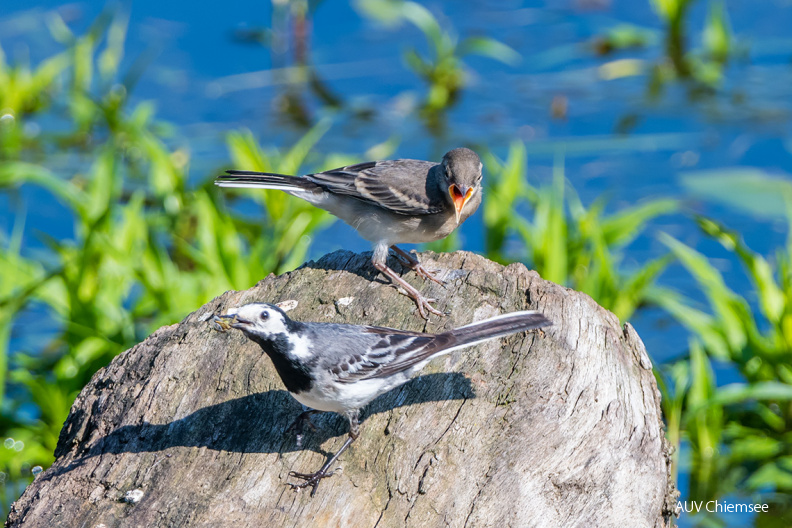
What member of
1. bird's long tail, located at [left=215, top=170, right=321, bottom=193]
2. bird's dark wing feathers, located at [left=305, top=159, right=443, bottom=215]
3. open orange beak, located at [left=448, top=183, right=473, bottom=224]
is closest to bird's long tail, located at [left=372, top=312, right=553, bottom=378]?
open orange beak, located at [left=448, top=183, right=473, bottom=224]

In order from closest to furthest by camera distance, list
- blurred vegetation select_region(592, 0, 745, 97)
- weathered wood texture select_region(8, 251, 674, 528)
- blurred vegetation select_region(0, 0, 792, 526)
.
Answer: weathered wood texture select_region(8, 251, 674, 528), blurred vegetation select_region(0, 0, 792, 526), blurred vegetation select_region(592, 0, 745, 97)

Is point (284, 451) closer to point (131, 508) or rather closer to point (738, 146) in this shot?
point (131, 508)

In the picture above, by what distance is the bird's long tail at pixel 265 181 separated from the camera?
15.5 ft

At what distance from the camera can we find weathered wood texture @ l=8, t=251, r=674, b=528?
330 cm

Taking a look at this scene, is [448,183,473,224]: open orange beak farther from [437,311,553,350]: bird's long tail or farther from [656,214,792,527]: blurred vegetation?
[656,214,792,527]: blurred vegetation

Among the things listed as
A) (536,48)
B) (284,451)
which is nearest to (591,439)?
(284,451)

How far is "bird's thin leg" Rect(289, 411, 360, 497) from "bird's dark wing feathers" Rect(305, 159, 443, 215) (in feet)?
4.80

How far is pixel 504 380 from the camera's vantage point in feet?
12.4

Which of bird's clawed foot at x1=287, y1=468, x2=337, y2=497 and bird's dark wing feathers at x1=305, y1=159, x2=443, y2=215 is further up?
bird's dark wing feathers at x1=305, y1=159, x2=443, y2=215

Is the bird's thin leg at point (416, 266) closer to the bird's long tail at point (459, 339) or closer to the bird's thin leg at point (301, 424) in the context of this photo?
the bird's long tail at point (459, 339)

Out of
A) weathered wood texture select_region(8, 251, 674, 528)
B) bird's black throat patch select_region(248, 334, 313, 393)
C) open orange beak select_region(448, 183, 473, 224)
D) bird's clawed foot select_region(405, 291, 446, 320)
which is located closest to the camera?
weathered wood texture select_region(8, 251, 674, 528)

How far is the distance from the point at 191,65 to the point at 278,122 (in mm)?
1779

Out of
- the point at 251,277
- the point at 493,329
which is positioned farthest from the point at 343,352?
the point at 251,277

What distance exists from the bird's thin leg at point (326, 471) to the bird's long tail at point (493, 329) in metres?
0.50
